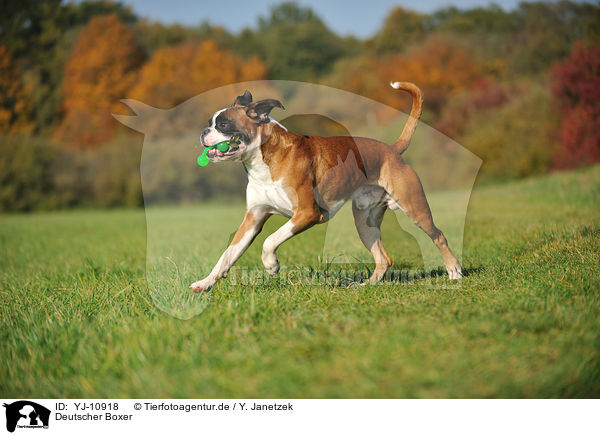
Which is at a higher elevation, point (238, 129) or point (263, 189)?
point (238, 129)

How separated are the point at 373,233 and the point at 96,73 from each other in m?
30.8

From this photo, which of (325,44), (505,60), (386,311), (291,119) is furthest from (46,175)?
(505,60)

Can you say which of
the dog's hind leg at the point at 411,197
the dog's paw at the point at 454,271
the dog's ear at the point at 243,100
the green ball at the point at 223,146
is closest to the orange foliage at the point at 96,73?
the dog's ear at the point at 243,100

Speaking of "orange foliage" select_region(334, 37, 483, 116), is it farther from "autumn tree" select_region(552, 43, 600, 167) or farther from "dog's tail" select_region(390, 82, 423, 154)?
"dog's tail" select_region(390, 82, 423, 154)

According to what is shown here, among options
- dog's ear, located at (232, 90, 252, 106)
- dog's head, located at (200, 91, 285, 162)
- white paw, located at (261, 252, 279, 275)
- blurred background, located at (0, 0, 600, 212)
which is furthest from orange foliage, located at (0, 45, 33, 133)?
white paw, located at (261, 252, 279, 275)

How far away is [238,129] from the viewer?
3916 millimetres

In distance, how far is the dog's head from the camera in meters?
3.90

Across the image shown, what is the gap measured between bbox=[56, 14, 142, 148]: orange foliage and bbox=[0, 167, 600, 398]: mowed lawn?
27.1m

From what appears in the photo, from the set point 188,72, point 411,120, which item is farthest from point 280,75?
point 411,120

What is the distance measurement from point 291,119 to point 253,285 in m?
1.62

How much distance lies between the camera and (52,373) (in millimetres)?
2764

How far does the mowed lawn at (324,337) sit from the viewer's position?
2355 mm
